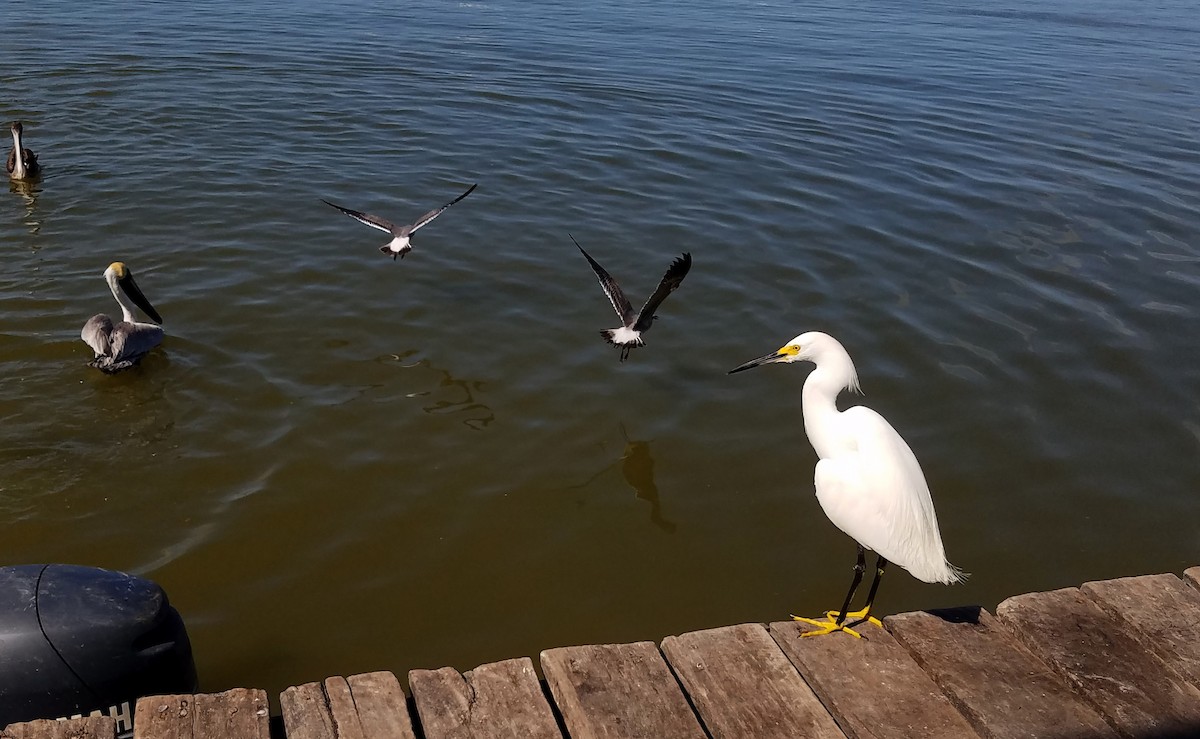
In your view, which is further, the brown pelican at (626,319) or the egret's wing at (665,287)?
the brown pelican at (626,319)

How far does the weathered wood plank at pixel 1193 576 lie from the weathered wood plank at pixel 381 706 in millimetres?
4261

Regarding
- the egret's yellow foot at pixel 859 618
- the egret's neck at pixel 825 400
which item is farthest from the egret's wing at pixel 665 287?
the egret's yellow foot at pixel 859 618

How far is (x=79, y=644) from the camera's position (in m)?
3.98

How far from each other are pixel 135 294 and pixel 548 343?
3837 millimetres

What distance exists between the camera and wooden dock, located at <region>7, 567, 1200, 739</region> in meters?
4.02

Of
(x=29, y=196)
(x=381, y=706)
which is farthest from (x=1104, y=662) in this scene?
(x=29, y=196)

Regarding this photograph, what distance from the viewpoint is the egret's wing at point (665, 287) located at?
7559 mm

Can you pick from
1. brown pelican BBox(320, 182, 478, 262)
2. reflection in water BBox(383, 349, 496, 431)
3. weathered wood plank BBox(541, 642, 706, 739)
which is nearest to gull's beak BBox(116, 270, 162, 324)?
brown pelican BBox(320, 182, 478, 262)

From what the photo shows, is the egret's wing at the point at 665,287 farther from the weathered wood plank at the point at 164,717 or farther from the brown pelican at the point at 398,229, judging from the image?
the weathered wood plank at the point at 164,717

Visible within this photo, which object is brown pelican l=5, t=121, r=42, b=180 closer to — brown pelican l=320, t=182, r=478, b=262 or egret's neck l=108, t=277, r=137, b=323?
egret's neck l=108, t=277, r=137, b=323

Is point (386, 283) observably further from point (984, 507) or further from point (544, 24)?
point (544, 24)

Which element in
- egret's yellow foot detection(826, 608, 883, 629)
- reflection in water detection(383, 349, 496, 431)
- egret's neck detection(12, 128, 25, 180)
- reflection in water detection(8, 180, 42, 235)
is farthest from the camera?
egret's neck detection(12, 128, 25, 180)

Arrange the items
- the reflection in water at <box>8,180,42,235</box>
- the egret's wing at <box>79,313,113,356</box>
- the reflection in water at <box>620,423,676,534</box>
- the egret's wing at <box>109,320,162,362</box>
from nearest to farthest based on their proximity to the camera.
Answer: the reflection in water at <box>620,423,676,534</box>, the egret's wing at <box>109,320,162,362</box>, the egret's wing at <box>79,313,113,356</box>, the reflection in water at <box>8,180,42,235</box>

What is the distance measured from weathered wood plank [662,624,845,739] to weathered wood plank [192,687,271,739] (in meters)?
1.85
